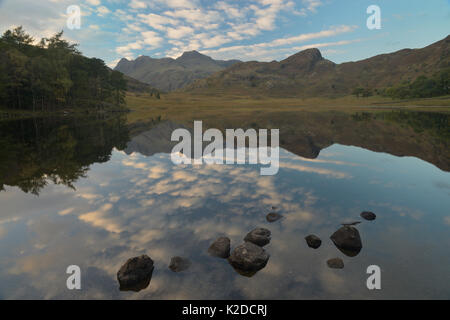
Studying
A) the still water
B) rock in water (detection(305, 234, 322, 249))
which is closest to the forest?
the still water

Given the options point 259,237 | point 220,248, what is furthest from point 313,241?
point 220,248

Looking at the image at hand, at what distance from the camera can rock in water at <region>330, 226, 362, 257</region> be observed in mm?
12156

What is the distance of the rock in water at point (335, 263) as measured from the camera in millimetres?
10938

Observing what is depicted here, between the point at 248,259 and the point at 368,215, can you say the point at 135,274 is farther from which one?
the point at 368,215

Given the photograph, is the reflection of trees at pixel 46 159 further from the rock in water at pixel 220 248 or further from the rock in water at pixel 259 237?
the rock in water at pixel 259 237

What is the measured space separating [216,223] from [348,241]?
7231 mm

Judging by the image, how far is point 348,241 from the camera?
40.7ft

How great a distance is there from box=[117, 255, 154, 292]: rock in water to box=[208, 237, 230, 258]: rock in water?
2901mm

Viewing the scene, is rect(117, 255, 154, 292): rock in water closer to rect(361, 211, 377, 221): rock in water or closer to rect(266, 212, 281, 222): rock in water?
rect(266, 212, 281, 222): rock in water

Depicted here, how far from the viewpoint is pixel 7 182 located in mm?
22438

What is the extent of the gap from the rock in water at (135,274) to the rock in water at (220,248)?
2901 mm
